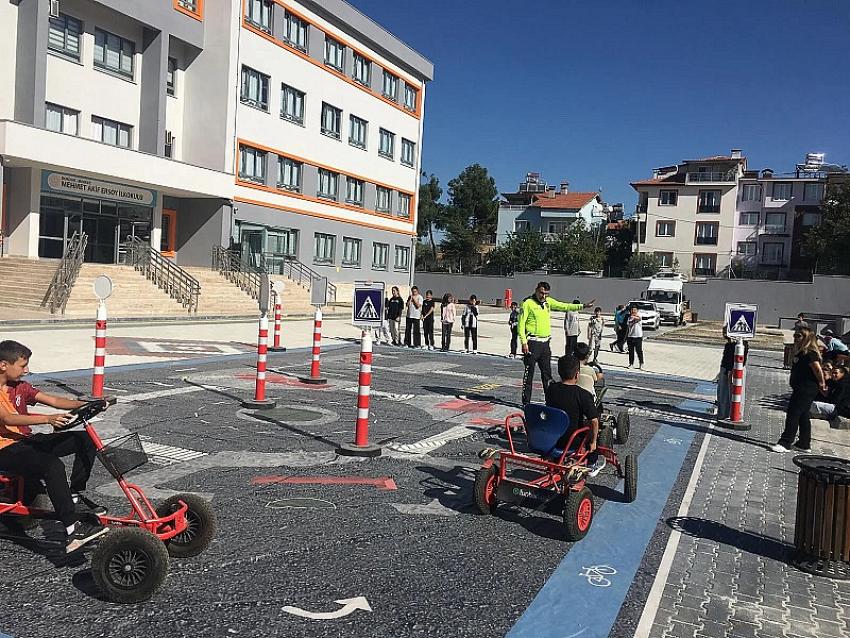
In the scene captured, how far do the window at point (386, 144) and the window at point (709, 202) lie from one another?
39409 millimetres

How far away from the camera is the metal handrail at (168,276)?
99.0ft

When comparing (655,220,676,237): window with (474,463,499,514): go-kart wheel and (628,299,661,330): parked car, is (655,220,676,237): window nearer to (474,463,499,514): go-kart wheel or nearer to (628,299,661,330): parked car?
(628,299,661,330): parked car

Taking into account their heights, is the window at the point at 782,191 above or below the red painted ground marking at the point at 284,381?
above

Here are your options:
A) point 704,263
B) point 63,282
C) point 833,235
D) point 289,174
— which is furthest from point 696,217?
point 63,282

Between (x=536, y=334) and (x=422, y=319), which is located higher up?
(x=536, y=334)

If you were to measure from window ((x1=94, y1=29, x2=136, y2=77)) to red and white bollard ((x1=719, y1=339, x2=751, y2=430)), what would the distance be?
95.9ft

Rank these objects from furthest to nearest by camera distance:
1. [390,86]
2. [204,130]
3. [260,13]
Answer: [390,86]
[260,13]
[204,130]

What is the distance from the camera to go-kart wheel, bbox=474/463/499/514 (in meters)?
6.63

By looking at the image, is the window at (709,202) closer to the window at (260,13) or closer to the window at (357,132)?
the window at (357,132)

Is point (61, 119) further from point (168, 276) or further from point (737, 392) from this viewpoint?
point (737, 392)

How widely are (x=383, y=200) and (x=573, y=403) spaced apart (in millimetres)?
45937

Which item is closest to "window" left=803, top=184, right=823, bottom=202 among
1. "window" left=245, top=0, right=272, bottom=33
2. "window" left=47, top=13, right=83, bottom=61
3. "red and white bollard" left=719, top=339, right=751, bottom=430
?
"window" left=245, top=0, right=272, bottom=33

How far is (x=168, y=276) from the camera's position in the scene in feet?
102

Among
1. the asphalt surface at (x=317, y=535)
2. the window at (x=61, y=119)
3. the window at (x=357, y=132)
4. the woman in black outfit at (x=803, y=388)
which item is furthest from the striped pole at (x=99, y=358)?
the window at (x=357, y=132)
